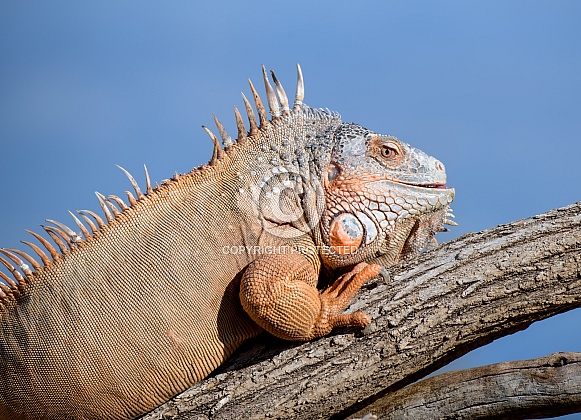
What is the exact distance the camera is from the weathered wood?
5.07m

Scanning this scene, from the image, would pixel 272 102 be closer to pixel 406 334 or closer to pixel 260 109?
pixel 260 109

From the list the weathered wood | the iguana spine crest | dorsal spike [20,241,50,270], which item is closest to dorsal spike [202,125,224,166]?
the iguana spine crest

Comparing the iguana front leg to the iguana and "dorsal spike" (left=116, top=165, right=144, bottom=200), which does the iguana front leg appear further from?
"dorsal spike" (left=116, top=165, right=144, bottom=200)

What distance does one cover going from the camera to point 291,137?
219 inches

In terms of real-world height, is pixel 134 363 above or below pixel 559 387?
below

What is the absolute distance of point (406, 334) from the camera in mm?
5145

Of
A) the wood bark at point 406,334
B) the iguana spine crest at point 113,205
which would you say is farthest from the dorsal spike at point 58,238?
the wood bark at point 406,334

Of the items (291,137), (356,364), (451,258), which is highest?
(291,137)

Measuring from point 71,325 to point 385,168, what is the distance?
8.13 ft

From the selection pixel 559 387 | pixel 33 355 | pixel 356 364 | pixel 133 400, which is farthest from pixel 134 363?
pixel 559 387

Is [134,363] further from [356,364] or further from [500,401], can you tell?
[500,401]

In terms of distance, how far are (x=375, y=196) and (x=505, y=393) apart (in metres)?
1.63

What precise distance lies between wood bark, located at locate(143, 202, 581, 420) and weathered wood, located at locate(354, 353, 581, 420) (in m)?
0.21

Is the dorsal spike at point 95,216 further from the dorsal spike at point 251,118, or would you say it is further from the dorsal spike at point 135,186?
the dorsal spike at point 251,118
